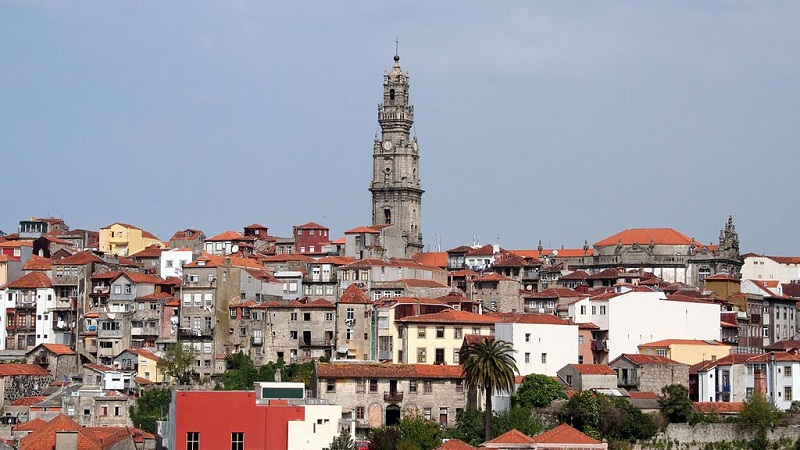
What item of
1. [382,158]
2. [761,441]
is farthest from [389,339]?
[382,158]

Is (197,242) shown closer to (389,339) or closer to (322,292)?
(322,292)

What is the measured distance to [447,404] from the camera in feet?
310

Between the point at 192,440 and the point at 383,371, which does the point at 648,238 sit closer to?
the point at 383,371

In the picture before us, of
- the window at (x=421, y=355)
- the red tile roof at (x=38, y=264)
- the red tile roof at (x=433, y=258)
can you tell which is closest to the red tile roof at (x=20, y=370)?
the red tile roof at (x=38, y=264)

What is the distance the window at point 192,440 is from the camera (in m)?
79.2

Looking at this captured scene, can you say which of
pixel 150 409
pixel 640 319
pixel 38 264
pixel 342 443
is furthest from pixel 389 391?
pixel 38 264

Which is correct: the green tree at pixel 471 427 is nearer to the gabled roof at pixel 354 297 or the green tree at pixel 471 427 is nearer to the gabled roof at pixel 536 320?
the gabled roof at pixel 536 320

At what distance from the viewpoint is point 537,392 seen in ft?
307

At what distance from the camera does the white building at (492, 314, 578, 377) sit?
9956cm

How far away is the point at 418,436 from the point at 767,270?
7506 cm

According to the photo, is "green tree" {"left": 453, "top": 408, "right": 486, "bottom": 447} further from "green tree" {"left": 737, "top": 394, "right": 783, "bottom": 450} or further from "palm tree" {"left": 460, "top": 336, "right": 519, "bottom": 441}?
"green tree" {"left": 737, "top": 394, "right": 783, "bottom": 450}

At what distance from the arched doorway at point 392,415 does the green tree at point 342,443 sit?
10.8 m

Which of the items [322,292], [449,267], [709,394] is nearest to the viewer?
[709,394]

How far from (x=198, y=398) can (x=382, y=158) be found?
82.3 metres
